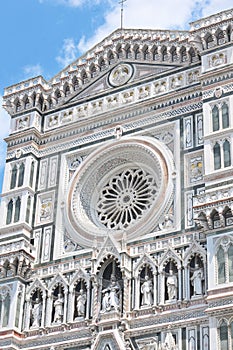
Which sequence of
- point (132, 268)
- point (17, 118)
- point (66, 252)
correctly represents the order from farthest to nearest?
point (17, 118) → point (66, 252) → point (132, 268)

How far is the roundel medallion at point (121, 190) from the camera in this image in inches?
782

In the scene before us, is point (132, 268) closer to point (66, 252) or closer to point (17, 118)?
point (66, 252)

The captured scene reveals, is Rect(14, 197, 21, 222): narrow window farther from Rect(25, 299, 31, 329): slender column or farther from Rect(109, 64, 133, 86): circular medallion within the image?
Rect(109, 64, 133, 86): circular medallion

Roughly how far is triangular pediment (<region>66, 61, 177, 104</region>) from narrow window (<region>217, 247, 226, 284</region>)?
20.8ft

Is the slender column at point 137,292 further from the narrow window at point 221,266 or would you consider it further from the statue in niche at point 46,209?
the statue in niche at point 46,209

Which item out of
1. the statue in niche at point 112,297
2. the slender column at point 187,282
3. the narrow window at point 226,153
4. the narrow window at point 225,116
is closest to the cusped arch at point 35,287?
the statue in niche at point 112,297

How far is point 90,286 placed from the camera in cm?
1925

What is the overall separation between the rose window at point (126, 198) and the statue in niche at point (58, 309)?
7.37 ft

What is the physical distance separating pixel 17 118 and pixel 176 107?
5.05 meters

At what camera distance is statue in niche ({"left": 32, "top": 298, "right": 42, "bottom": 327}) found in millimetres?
19578

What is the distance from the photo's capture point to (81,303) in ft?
62.9

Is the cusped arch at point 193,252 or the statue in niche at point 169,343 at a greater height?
the cusped arch at point 193,252


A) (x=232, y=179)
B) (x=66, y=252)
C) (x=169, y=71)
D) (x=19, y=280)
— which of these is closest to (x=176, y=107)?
(x=169, y=71)

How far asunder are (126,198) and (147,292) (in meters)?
3.16
